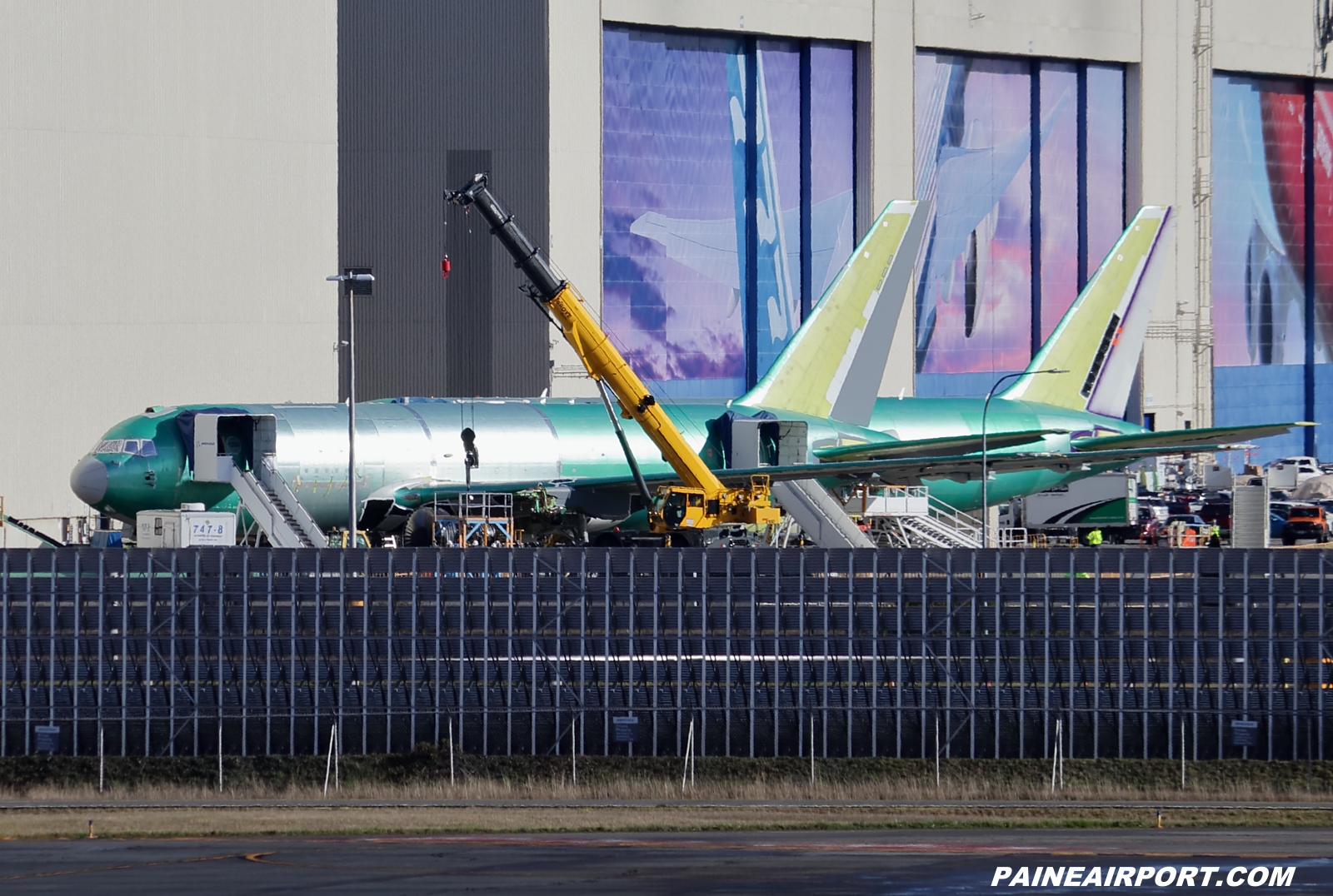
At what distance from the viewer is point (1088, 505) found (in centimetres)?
7919

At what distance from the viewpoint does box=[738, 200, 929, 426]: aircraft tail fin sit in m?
66.8

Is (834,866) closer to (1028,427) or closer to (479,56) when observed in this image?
(1028,427)

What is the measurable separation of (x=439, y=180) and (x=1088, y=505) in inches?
1412

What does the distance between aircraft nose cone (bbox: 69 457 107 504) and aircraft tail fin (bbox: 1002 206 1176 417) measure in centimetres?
3853

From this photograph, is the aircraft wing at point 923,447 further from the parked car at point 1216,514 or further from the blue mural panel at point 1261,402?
the blue mural panel at point 1261,402

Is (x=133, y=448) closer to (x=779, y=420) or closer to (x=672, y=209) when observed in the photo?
(x=779, y=420)

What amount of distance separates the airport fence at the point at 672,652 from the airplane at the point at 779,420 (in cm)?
1825

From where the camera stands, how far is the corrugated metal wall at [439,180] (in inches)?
3201

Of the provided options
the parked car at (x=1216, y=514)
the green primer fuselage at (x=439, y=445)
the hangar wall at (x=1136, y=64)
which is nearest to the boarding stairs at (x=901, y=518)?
the green primer fuselage at (x=439, y=445)

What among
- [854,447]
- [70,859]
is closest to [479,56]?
[854,447]

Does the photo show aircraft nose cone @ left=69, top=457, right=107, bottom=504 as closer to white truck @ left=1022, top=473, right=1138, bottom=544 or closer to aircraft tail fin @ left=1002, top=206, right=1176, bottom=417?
aircraft tail fin @ left=1002, top=206, right=1176, bottom=417

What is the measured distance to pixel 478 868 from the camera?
22016mm

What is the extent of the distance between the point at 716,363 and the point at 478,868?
234 feet

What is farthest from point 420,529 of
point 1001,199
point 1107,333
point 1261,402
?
point 1261,402
